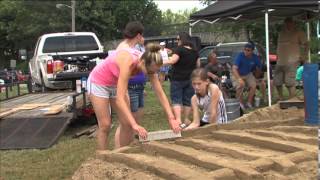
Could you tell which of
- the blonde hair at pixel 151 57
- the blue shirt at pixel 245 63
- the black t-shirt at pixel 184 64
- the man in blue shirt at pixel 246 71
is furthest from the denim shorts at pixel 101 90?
the blue shirt at pixel 245 63

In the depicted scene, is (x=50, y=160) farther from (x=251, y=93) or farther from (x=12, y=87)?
(x=12, y=87)

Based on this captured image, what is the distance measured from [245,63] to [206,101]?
221 inches

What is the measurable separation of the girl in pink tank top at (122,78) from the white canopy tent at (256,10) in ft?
15.9

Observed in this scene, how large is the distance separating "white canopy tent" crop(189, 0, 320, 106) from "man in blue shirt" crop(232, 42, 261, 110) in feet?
2.45

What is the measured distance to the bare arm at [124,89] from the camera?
4648mm

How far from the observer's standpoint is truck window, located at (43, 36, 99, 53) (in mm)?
13977

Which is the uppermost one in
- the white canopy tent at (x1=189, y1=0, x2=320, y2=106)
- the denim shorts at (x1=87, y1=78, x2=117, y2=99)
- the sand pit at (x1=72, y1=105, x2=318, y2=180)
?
the white canopy tent at (x1=189, y1=0, x2=320, y2=106)

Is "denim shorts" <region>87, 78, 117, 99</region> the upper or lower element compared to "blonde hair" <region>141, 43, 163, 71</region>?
lower

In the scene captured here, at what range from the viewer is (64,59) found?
11914mm

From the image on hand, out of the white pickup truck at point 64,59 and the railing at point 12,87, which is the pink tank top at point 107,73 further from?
the railing at point 12,87

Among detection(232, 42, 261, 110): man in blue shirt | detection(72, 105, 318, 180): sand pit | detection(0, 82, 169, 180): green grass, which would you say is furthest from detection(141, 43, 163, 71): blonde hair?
detection(232, 42, 261, 110): man in blue shirt

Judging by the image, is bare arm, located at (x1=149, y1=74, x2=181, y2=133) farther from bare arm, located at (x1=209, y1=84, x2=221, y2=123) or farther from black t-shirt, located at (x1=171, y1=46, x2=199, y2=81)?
black t-shirt, located at (x1=171, y1=46, x2=199, y2=81)

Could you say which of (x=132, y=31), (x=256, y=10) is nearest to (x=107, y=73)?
(x=132, y=31)

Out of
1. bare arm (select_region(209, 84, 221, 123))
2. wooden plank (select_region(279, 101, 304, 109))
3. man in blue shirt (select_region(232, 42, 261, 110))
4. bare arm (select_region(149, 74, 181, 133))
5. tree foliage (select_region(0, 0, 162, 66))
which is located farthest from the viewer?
tree foliage (select_region(0, 0, 162, 66))
